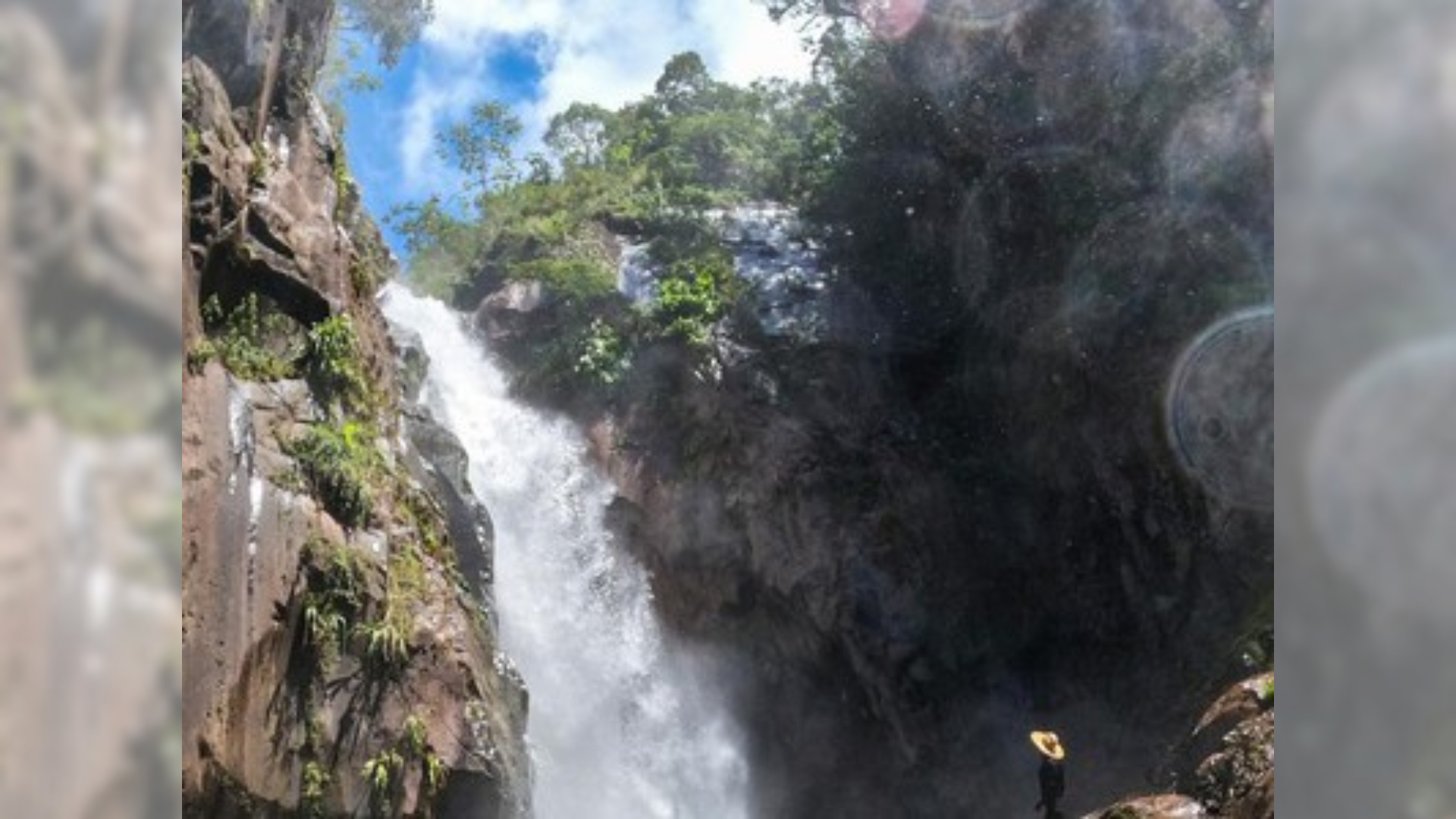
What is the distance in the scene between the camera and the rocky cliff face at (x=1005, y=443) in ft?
56.3

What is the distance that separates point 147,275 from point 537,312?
22.9m

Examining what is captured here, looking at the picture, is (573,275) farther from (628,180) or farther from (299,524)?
(299,524)

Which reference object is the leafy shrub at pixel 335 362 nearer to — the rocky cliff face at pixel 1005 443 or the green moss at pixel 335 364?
the green moss at pixel 335 364

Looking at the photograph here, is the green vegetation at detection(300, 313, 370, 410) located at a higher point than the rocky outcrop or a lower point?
higher

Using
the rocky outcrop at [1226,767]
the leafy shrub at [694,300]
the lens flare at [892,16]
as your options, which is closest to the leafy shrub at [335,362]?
the rocky outcrop at [1226,767]

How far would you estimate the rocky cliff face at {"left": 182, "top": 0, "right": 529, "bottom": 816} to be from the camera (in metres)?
9.88

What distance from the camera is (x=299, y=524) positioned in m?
10.8

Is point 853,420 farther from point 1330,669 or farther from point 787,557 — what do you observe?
point 1330,669

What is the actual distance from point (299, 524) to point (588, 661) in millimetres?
8573

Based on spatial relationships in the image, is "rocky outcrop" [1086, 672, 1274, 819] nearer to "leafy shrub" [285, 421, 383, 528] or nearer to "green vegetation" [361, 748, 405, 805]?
"green vegetation" [361, 748, 405, 805]

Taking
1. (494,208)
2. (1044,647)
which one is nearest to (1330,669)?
(1044,647)

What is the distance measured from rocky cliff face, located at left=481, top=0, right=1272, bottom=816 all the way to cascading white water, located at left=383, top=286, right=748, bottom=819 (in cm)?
51

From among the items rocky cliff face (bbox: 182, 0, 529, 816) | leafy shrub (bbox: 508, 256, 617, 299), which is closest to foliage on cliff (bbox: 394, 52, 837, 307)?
leafy shrub (bbox: 508, 256, 617, 299)

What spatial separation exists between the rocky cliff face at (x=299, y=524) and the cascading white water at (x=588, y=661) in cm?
383
